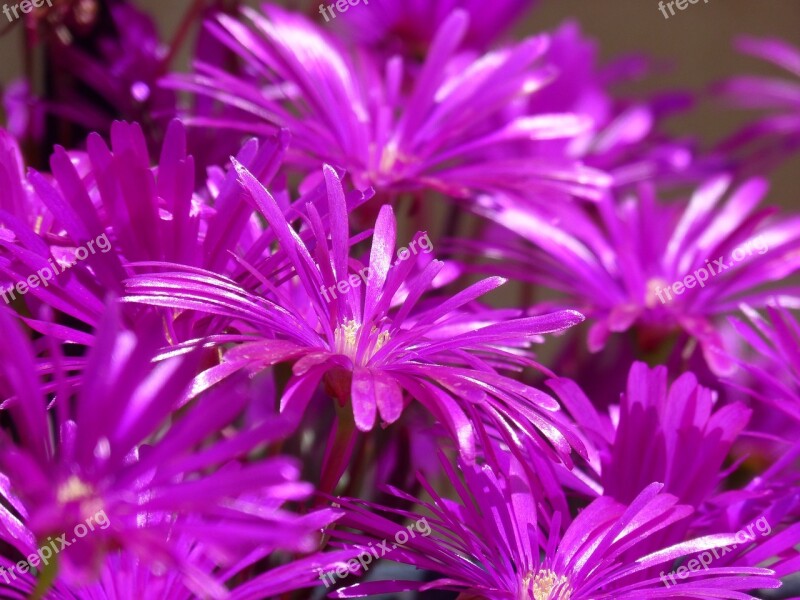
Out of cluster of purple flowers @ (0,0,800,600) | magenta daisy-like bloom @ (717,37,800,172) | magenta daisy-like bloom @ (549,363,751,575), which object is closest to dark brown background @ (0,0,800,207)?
magenta daisy-like bloom @ (717,37,800,172)

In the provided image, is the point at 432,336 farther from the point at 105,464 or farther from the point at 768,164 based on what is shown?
the point at 768,164

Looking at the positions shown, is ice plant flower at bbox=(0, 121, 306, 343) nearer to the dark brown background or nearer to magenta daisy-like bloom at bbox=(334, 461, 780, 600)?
magenta daisy-like bloom at bbox=(334, 461, 780, 600)

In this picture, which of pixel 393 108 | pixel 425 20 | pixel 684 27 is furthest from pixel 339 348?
pixel 684 27

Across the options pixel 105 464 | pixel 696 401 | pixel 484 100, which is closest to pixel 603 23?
pixel 484 100

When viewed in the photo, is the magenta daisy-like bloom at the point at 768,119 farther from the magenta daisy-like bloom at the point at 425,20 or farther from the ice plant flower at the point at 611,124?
the magenta daisy-like bloom at the point at 425,20

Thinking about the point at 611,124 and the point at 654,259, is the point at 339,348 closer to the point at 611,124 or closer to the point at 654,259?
the point at 654,259

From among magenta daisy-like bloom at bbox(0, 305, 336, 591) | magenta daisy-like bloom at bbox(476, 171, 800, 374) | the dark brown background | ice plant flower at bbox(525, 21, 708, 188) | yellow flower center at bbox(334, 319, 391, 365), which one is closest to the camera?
magenta daisy-like bloom at bbox(0, 305, 336, 591)

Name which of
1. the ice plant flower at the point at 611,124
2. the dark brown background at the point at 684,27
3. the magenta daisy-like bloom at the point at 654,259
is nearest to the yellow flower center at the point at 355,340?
the magenta daisy-like bloom at the point at 654,259

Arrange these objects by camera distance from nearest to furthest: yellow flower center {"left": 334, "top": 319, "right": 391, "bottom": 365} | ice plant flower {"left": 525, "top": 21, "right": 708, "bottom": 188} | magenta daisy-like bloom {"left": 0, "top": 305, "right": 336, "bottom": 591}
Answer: magenta daisy-like bloom {"left": 0, "top": 305, "right": 336, "bottom": 591}
yellow flower center {"left": 334, "top": 319, "right": 391, "bottom": 365}
ice plant flower {"left": 525, "top": 21, "right": 708, "bottom": 188}
